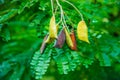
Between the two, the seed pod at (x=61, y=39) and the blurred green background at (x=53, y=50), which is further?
the blurred green background at (x=53, y=50)

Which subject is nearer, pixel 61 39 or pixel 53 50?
pixel 61 39

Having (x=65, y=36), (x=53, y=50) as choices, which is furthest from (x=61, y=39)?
(x=53, y=50)

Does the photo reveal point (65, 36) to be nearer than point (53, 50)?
Yes

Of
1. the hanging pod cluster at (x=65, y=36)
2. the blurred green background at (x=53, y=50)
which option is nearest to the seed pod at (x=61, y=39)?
the hanging pod cluster at (x=65, y=36)

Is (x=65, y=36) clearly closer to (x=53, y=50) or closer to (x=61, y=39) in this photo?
(x=61, y=39)

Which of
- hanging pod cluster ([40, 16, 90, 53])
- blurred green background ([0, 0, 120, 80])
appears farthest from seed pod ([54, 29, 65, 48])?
blurred green background ([0, 0, 120, 80])

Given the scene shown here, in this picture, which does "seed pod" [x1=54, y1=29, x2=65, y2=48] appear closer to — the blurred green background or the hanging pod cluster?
the hanging pod cluster

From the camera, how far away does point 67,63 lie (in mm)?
1510

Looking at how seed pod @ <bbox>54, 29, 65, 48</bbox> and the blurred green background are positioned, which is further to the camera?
the blurred green background

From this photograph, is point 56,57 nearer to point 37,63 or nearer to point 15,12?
point 37,63

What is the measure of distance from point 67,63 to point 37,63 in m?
0.13

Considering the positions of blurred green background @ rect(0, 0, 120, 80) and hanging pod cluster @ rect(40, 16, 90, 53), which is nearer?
hanging pod cluster @ rect(40, 16, 90, 53)

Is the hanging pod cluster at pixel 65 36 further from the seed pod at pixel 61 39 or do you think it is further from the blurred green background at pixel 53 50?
the blurred green background at pixel 53 50

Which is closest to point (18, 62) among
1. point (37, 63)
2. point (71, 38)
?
point (37, 63)
